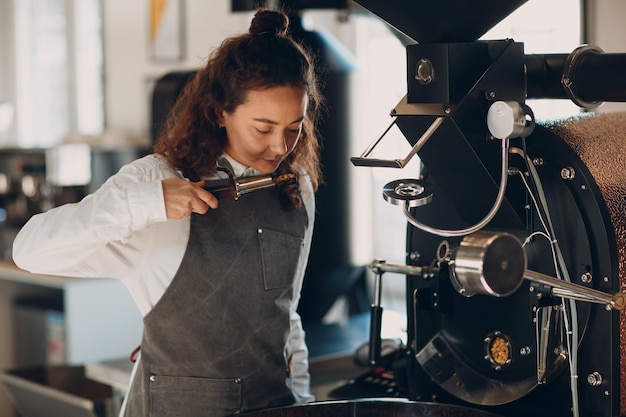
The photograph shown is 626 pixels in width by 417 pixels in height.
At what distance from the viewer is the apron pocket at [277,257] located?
1813 millimetres

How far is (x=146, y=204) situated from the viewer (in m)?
1.54

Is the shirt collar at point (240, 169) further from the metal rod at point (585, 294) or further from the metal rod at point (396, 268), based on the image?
the metal rod at point (585, 294)

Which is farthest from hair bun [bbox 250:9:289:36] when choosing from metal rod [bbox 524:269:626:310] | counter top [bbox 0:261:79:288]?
counter top [bbox 0:261:79:288]

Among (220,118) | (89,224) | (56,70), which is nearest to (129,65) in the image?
(56,70)

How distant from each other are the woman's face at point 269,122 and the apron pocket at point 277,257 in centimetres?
16

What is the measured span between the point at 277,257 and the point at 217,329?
0.63 ft

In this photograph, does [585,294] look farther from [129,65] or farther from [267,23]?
[129,65]

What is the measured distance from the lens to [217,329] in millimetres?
1756

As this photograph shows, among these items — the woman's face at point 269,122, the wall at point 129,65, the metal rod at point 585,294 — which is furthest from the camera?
the wall at point 129,65

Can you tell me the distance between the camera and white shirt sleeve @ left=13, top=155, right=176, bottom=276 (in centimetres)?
155

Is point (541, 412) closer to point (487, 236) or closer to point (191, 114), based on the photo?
point (487, 236)

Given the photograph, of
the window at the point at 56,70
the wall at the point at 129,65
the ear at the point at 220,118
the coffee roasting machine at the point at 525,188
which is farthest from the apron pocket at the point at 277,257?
the window at the point at 56,70

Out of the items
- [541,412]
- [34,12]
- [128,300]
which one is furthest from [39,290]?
[541,412]

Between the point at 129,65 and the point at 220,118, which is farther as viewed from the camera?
the point at 129,65
